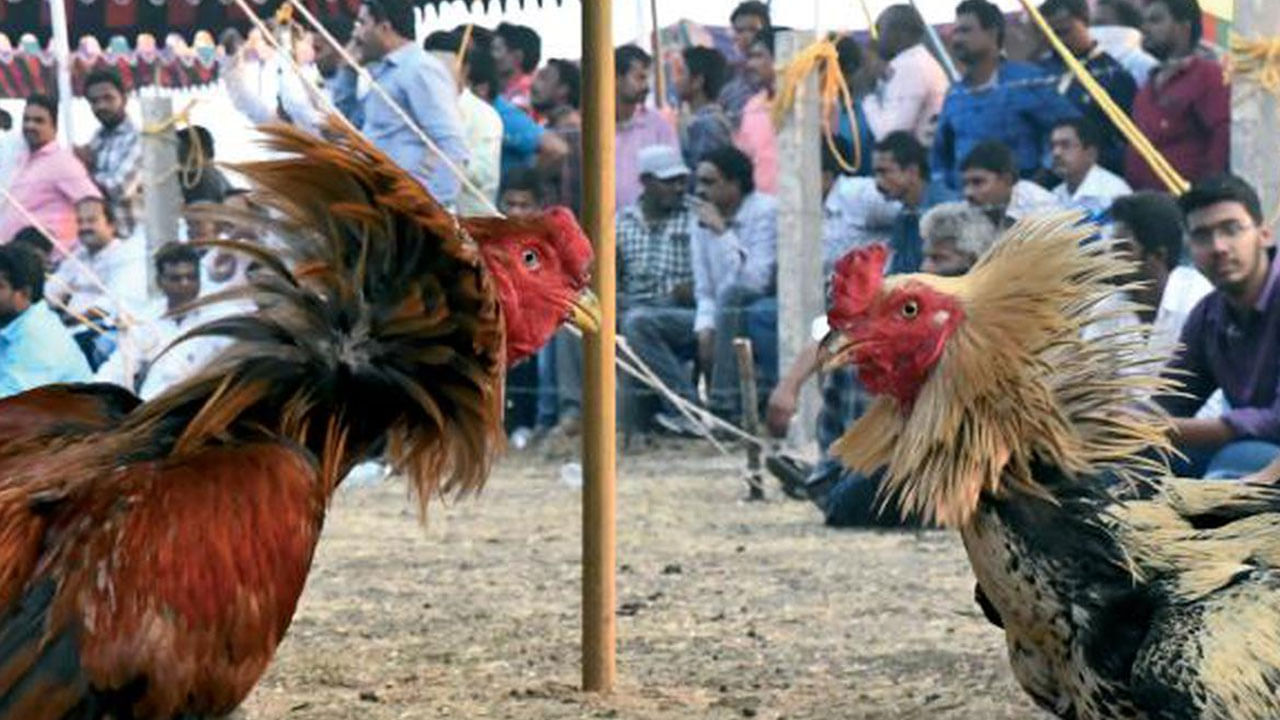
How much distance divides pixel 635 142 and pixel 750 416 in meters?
1.86

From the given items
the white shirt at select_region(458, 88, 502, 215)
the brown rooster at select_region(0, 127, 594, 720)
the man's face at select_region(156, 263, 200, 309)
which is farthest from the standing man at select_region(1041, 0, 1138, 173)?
the brown rooster at select_region(0, 127, 594, 720)

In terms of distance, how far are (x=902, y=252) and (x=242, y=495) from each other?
21.5 ft

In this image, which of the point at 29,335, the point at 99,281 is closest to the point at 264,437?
the point at 29,335

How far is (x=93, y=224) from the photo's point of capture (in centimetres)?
1130

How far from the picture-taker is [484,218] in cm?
386

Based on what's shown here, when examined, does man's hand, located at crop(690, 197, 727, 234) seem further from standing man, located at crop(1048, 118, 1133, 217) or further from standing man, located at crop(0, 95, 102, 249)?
standing man, located at crop(0, 95, 102, 249)

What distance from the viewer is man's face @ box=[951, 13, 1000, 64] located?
30.5 ft

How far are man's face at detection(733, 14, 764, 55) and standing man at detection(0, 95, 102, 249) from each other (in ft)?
11.8

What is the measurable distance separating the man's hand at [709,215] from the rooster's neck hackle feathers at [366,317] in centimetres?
711

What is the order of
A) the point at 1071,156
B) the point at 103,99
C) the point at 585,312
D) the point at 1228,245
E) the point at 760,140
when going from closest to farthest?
the point at 585,312, the point at 1228,245, the point at 1071,156, the point at 760,140, the point at 103,99

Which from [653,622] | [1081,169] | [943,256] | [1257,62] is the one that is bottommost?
[653,622]

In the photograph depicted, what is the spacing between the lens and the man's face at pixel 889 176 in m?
9.53

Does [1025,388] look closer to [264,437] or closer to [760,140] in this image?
[264,437]

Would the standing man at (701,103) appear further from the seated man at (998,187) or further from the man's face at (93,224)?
the man's face at (93,224)
